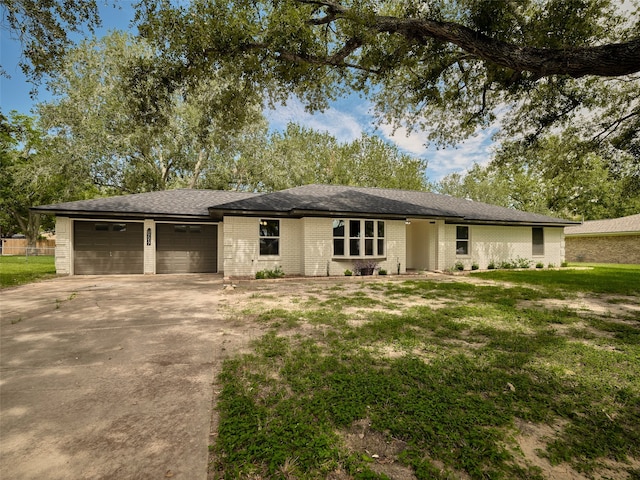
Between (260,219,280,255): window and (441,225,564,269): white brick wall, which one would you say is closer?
(260,219,280,255): window

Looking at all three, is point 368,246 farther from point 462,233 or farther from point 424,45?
point 424,45

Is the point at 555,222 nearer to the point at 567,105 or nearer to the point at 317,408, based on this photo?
the point at 567,105

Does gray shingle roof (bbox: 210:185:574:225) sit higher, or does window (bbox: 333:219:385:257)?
gray shingle roof (bbox: 210:185:574:225)

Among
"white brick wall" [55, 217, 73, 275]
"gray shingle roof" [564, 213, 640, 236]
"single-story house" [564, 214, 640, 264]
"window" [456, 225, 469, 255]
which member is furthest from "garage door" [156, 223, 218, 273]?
"gray shingle roof" [564, 213, 640, 236]

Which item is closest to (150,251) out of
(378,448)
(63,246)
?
(63,246)

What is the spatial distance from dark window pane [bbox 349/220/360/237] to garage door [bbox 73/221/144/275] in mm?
9823

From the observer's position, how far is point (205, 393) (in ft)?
9.88

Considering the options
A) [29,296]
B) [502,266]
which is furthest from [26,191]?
[502,266]

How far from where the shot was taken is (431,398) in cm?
289

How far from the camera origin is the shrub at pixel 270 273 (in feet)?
39.9

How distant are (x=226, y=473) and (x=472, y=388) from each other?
2.57 meters

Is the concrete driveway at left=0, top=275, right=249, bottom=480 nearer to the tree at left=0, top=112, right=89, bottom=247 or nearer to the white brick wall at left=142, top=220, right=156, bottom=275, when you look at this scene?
the white brick wall at left=142, top=220, right=156, bottom=275

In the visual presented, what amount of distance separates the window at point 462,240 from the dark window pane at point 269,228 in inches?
391

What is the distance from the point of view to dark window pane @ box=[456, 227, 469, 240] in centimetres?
1594
